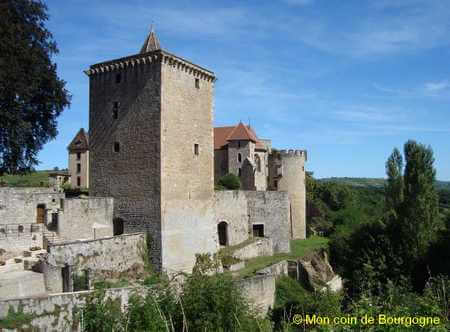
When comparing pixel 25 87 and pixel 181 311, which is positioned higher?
pixel 25 87

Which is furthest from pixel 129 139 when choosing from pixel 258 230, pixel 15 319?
pixel 258 230

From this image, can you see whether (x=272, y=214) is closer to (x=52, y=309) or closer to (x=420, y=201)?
(x=420, y=201)

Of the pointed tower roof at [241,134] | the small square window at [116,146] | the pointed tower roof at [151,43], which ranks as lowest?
the small square window at [116,146]

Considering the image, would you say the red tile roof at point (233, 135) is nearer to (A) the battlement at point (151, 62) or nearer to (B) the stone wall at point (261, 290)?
(A) the battlement at point (151, 62)

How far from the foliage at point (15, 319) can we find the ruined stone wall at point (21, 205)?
8.69 meters

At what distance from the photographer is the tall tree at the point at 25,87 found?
14.0 metres

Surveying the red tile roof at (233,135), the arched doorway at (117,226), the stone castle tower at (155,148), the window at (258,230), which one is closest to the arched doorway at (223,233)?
the window at (258,230)

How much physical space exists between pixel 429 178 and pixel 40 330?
2114 cm

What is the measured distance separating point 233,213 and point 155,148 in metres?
9.93

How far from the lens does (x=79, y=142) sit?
46969 millimetres

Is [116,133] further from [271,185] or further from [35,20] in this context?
[271,185]

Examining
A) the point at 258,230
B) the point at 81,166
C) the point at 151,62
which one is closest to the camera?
the point at 151,62

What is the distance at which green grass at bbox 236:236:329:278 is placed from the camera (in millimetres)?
22411

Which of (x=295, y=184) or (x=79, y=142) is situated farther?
(x=79, y=142)
